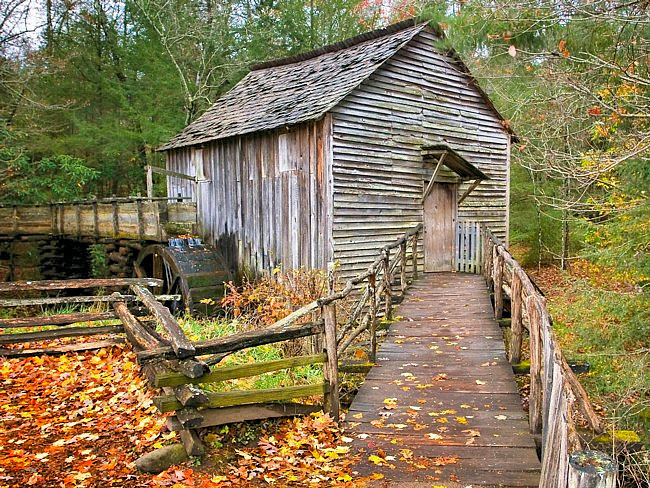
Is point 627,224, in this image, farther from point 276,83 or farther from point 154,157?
point 154,157

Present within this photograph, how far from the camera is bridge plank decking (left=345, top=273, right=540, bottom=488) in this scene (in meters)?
4.27

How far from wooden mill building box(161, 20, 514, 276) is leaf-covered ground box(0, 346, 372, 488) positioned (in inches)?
255

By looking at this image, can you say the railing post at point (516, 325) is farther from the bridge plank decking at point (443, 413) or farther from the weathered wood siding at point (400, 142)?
the weathered wood siding at point (400, 142)

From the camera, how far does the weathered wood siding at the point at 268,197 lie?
11.9 metres

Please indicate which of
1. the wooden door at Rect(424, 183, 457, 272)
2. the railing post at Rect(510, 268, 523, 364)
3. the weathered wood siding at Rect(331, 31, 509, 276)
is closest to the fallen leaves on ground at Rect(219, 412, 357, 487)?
the railing post at Rect(510, 268, 523, 364)

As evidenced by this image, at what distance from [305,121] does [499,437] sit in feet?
26.6

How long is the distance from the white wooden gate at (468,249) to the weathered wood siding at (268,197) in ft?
14.1

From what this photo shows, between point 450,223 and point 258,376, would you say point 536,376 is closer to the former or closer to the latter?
point 258,376

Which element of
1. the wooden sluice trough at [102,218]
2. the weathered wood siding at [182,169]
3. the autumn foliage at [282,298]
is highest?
the weathered wood siding at [182,169]

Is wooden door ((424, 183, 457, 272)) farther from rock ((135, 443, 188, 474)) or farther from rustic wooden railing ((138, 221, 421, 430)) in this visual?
rock ((135, 443, 188, 474))

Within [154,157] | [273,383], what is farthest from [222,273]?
[154,157]

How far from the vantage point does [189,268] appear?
13.8 m

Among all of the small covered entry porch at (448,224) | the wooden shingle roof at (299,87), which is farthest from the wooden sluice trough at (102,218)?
the small covered entry porch at (448,224)

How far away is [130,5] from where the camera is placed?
973 inches
